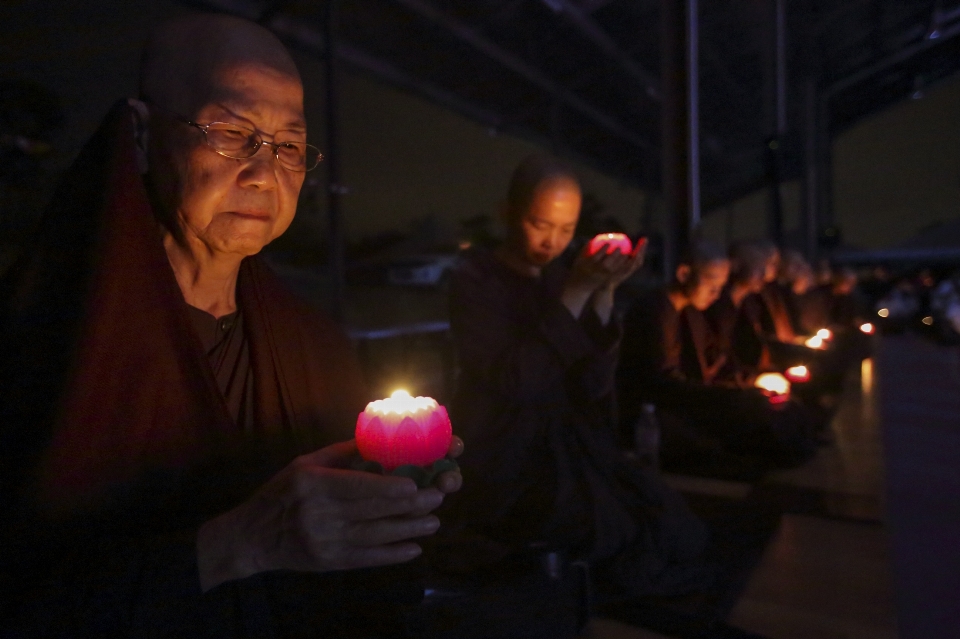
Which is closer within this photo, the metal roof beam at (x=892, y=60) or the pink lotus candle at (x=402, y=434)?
the pink lotus candle at (x=402, y=434)

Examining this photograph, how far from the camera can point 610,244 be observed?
186cm

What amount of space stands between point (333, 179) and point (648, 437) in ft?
7.46

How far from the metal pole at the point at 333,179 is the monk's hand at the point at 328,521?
2.83 metres

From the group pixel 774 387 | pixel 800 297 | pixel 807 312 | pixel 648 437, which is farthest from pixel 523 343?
pixel 800 297

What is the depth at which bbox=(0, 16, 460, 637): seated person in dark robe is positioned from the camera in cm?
85

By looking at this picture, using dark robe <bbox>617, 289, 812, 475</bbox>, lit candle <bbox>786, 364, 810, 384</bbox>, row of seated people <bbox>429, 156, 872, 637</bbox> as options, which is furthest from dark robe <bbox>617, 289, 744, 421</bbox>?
row of seated people <bbox>429, 156, 872, 637</bbox>

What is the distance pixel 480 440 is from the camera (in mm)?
2064

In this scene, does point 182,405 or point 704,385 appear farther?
point 704,385

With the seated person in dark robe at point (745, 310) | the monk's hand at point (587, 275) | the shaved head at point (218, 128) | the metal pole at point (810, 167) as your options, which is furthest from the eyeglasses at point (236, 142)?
the metal pole at point (810, 167)

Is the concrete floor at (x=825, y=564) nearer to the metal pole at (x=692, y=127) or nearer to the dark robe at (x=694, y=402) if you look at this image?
the dark robe at (x=694, y=402)

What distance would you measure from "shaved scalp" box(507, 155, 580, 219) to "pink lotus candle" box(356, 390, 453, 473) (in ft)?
4.41

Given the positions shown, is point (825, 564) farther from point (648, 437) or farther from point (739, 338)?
point (739, 338)

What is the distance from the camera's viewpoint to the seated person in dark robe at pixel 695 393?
10.9 feet

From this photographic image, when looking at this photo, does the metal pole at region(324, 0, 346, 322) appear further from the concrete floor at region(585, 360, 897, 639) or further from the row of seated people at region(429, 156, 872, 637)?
the concrete floor at region(585, 360, 897, 639)
